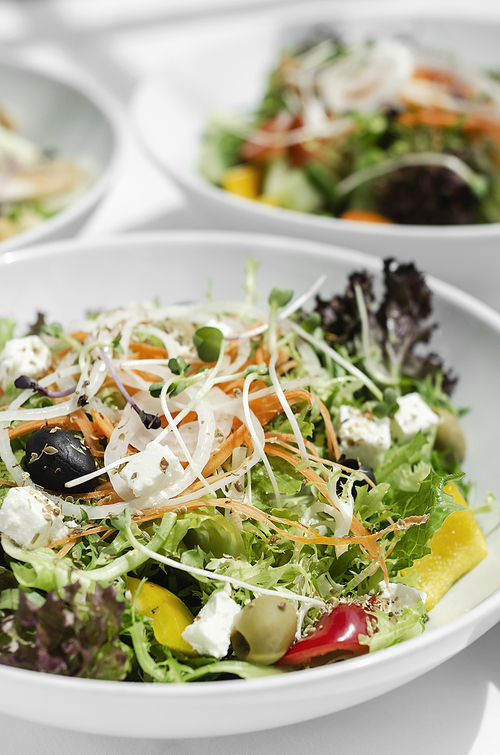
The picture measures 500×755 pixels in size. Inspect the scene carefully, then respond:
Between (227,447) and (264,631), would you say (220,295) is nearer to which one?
(227,447)

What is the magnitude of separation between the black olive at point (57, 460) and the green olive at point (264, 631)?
1.56 ft

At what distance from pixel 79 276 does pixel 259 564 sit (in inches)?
52.1

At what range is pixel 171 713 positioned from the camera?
1.12 metres

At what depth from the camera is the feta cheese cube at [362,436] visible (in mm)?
1737

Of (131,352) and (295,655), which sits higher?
(131,352)

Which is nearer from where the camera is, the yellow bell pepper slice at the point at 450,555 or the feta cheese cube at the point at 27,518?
the feta cheese cube at the point at 27,518

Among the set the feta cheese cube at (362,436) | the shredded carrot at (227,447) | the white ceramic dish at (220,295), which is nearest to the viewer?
the white ceramic dish at (220,295)

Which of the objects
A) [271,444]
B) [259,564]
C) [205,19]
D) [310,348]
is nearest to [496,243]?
[310,348]

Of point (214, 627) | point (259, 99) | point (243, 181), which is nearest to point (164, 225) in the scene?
point (243, 181)

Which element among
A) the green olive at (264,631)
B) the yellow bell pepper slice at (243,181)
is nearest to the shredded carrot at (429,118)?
the yellow bell pepper slice at (243,181)

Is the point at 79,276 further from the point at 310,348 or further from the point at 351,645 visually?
the point at 351,645

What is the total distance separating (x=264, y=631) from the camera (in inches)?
52.1

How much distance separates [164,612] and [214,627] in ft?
0.47

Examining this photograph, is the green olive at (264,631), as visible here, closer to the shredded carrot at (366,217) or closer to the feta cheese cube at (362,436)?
the feta cheese cube at (362,436)
